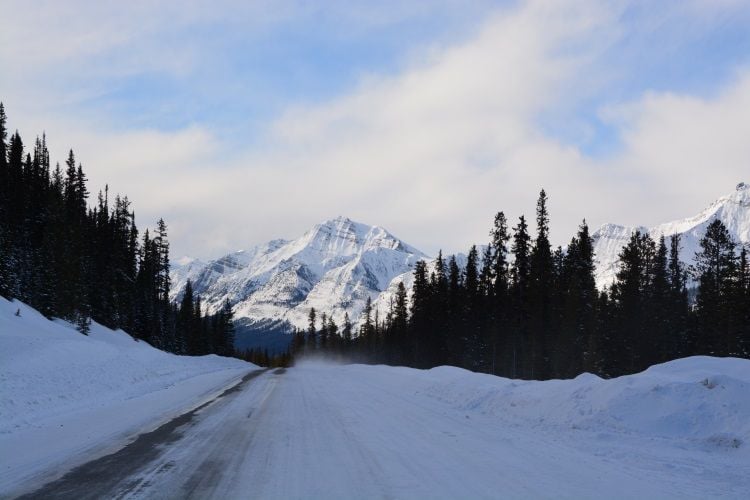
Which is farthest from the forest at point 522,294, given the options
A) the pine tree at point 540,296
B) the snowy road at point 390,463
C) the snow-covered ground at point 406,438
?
the snowy road at point 390,463

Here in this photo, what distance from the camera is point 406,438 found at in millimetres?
10125

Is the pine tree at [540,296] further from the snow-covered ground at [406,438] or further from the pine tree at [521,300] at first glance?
the snow-covered ground at [406,438]

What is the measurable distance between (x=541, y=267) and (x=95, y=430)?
43.9 m

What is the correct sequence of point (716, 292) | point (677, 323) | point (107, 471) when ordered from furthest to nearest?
point (677, 323) → point (716, 292) → point (107, 471)

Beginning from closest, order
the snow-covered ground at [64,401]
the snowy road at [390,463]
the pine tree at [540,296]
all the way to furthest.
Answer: the snowy road at [390,463] < the snow-covered ground at [64,401] < the pine tree at [540,296]

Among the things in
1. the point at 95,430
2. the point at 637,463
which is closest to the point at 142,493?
the point at 95,430

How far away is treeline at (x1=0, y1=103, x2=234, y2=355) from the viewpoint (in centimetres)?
4591

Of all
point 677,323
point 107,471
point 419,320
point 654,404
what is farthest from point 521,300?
point 107,471

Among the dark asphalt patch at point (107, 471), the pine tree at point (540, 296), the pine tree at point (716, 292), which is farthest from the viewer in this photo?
the pine tree at point (540, 296)

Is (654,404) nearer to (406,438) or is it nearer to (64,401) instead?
(406,438)

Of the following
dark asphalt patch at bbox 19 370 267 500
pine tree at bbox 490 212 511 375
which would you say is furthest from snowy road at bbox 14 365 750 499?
pine tree at bbox 490 212 511 375

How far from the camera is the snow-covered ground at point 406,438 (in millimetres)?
6762

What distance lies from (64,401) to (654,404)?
1577cm

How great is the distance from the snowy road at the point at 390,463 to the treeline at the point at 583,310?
34.6 meters
